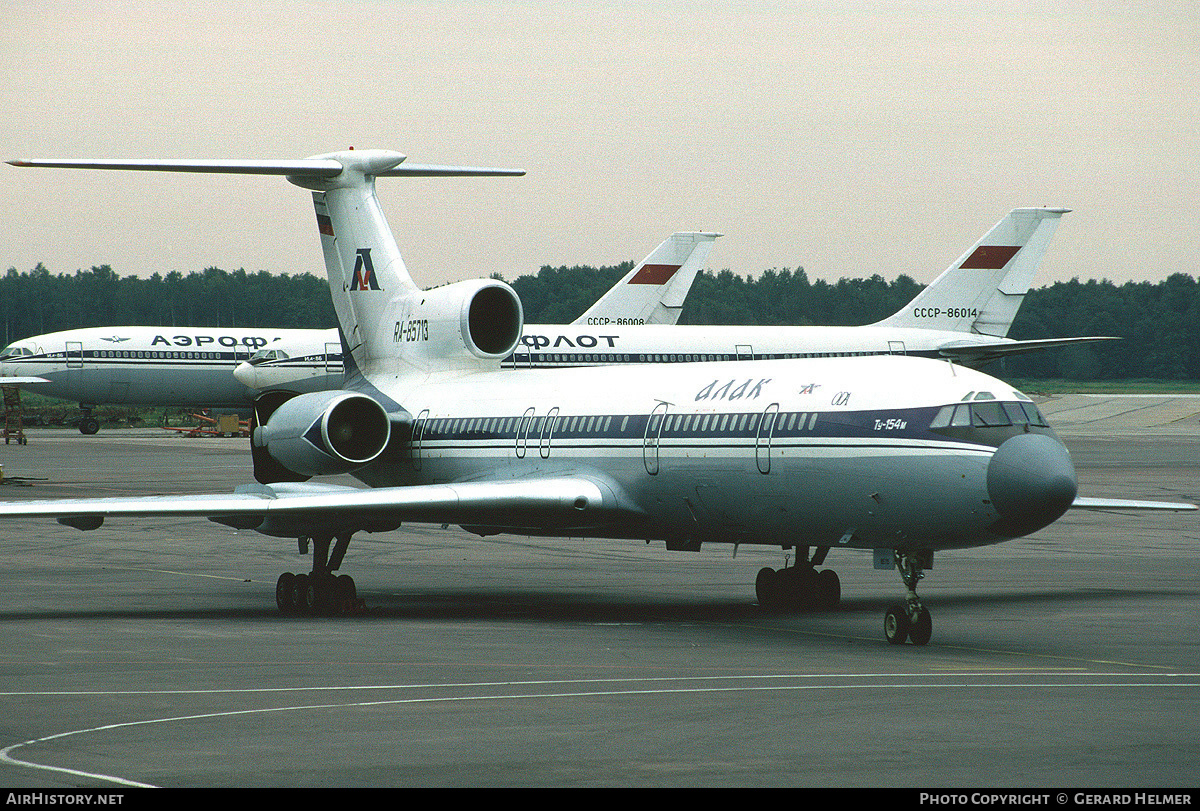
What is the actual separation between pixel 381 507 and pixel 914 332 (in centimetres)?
4012

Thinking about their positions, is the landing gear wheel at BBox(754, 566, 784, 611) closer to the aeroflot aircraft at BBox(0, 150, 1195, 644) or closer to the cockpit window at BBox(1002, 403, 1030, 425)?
the aeroflot aircraft at BBox(0, 150, 1195, 644)

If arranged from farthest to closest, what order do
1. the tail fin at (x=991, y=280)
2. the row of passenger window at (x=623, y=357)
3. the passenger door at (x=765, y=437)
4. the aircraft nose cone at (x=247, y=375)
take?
the aircraft nose cone at (x=247, y=375), the tail fin at (x=991, y=280), the row of passenger window at (x=623, y=357), the passenger door at (x=765, y=437)

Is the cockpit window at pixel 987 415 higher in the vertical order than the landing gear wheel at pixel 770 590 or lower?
higher

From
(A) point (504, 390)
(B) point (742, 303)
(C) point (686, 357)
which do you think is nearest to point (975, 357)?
(C) point (686, 357)

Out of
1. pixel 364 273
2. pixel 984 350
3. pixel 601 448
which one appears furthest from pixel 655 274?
pixel 601 448

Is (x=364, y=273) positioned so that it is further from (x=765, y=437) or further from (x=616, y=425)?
(x=765, y=437)

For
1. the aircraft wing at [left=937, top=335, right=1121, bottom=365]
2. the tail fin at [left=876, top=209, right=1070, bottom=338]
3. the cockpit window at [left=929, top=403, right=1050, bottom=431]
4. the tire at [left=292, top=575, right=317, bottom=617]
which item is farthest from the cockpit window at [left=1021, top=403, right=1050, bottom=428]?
the tail fin at [left=876, top=209, right=1070, bottom=338]

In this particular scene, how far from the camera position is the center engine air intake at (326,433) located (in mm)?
22594

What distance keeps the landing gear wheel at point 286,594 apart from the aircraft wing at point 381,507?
581mm

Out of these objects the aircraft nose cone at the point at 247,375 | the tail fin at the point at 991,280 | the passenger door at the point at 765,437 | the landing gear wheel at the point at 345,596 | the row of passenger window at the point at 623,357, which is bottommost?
the landing gear wheel at the point at 345,596

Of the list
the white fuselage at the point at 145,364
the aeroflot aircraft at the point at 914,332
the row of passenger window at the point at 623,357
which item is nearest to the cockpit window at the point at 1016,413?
the row of passenger window at the point at 623,357

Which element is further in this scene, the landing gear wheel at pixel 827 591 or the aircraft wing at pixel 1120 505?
the aircraft wing at pixel 1120 505

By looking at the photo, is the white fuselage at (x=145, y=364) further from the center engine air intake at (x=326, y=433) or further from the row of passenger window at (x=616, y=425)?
the row of passenger window at (x=616, y=425)

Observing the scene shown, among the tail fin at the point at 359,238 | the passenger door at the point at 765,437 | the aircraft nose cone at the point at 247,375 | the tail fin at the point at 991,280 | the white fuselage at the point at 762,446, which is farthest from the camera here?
the aircraft nose cone at the point at 247,375
